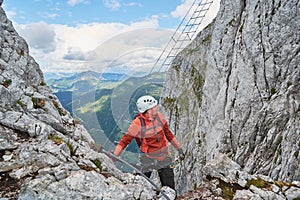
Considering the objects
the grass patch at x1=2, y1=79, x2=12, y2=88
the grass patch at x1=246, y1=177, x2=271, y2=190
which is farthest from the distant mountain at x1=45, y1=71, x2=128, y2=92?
the grass patch at x1=246, y1=177, x2=271, y2=190

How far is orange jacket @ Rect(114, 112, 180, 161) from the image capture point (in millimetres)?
8359

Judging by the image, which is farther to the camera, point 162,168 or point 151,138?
point 162,168

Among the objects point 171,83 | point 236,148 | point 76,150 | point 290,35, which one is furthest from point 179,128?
Result: point 76,150

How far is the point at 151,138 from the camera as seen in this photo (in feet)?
29.3

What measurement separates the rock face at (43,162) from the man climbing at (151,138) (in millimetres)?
1393

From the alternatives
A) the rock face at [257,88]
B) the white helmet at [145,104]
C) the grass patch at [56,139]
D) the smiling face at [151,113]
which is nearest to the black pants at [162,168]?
the smiling face at [151,113]

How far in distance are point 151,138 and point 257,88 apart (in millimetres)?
14742

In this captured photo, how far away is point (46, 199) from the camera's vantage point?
18.9 feet

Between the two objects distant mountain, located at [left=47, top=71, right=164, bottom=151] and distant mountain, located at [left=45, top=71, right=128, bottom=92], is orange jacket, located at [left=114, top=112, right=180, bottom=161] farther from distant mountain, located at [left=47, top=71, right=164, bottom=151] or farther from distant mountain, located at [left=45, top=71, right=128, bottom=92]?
distant mountain, located at [left=45, top=71, right=128, bottom=92]

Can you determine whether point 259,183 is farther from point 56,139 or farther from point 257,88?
point 257,88

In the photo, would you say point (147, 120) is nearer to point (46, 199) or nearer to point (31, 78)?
point (46, 199)

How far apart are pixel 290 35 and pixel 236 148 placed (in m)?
11.0

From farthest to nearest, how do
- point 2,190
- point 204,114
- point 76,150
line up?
point 204,114 → point 76,150 → point 2,190

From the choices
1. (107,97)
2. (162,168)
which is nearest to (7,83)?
(107,97)
